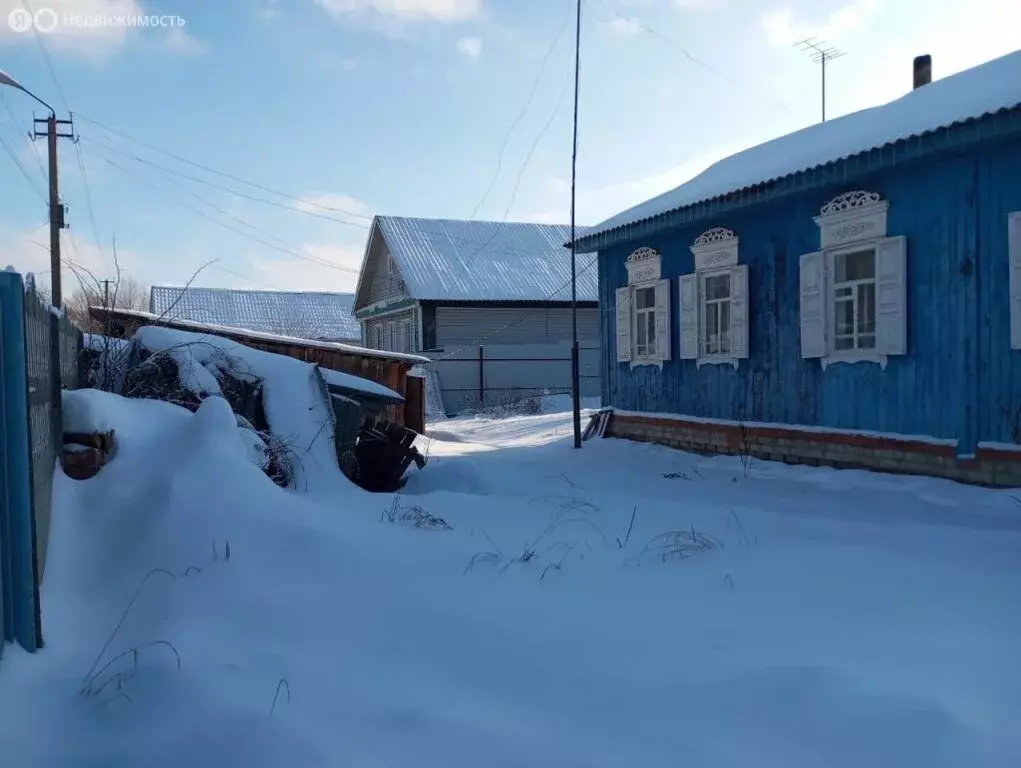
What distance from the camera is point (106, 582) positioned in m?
3.52

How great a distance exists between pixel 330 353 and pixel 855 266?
613cm

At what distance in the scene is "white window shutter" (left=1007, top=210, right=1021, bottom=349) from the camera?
632 cm

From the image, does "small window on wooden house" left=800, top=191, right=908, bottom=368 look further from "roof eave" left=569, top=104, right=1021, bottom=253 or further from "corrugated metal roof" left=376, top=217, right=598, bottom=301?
"corrugated metal roof" left=376, top=217, right=598, bottom=301

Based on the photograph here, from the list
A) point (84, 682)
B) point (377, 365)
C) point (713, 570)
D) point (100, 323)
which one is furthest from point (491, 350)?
point (84, 682)

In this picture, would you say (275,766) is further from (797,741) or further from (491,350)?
(491,350)

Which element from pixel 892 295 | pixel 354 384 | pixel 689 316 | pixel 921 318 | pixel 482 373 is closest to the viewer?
pixel 921 318

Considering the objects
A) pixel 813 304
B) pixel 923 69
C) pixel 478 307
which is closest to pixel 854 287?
pixel 813 304

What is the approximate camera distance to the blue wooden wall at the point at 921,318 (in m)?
6.56

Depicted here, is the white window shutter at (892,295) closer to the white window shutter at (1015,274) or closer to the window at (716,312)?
the white window shutter at (1015,274)

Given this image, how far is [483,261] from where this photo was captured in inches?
928

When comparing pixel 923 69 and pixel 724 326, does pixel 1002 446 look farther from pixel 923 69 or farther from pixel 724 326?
pixel 923 69

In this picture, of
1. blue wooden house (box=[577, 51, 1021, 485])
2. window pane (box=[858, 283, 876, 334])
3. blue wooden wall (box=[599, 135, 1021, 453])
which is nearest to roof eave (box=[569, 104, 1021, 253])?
blue wooden house (box=[577, 51, 1021, 485])

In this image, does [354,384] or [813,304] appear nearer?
[354,384]

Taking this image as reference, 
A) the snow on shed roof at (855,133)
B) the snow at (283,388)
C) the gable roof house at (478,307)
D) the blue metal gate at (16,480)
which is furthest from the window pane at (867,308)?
the gable roof house at (478,307)
